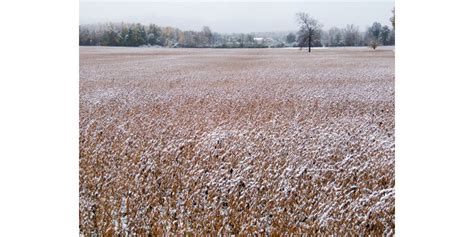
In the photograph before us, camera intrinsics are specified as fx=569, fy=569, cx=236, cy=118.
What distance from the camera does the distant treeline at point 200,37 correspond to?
369 cm

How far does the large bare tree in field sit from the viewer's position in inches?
143

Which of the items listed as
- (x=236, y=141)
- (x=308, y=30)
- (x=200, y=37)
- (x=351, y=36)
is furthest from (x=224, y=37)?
(x=351, y=36)

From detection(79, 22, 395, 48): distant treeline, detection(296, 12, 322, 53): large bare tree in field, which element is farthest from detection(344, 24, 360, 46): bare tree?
detection(296, 12, 322, 53): large bare tree in field

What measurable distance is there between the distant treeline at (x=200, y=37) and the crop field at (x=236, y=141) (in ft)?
0.21

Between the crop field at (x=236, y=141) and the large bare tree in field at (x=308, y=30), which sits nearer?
the crop field at (x=236, y=141)

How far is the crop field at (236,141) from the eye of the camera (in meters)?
3.48

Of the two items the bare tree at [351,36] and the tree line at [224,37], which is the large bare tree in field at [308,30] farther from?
the bare tree at [351,36]

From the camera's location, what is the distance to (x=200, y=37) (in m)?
3.79

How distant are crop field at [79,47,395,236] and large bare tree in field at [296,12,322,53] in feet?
0.25

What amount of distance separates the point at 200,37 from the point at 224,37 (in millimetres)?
168

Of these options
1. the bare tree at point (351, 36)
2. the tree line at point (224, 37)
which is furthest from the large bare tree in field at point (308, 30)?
the bare tree at point (351, 36)

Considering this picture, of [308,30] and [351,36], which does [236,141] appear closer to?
[308,30]

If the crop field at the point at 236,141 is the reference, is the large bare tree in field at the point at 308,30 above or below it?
above
